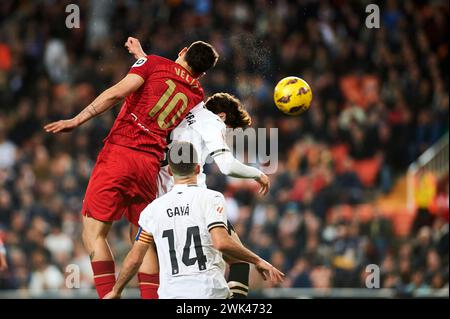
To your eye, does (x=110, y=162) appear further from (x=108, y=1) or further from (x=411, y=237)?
(x=108, y=1)

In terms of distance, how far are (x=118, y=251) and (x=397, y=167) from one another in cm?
522

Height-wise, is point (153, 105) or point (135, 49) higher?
point (135, 49)

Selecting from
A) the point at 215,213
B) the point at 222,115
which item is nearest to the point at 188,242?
the point at 215,213

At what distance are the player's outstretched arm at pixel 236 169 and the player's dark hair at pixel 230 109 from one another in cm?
60

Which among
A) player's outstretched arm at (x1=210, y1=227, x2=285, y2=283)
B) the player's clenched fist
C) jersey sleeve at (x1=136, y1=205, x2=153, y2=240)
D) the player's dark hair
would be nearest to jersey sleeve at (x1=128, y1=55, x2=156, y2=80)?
the player's dark hair

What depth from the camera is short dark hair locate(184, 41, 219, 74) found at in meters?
7.66

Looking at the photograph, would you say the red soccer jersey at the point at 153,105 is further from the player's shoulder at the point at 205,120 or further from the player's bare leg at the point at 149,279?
the player's bare leg at the point at 149,279

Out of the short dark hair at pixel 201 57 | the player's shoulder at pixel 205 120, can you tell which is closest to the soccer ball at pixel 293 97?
the player's shoulder at pixel 205 120

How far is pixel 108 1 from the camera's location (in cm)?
1717

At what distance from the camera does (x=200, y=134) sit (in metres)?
7.69

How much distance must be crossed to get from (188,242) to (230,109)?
191 centimetres

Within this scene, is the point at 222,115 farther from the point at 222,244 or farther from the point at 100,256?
the point at 222,244

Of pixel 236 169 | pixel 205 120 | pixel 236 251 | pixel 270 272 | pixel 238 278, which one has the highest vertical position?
pixel 205 120
